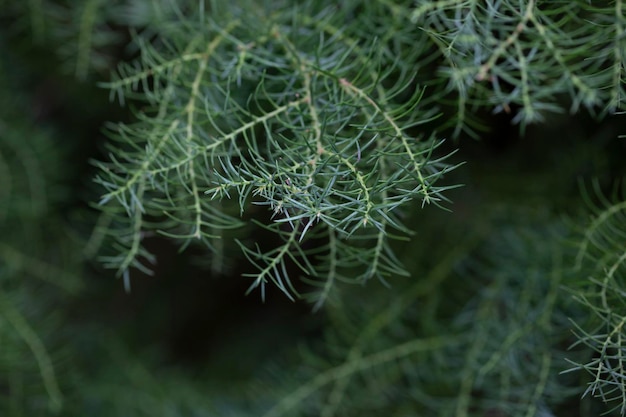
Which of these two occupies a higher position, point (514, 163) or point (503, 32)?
point (503, 32)

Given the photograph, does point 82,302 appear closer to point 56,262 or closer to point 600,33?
point 56,262

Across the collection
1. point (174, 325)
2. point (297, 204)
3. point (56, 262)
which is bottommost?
point (174, 325)

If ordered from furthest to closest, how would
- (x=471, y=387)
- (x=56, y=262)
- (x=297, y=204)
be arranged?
(x=56, y=262) → (x=471, y=387) → (x=297, y=204)

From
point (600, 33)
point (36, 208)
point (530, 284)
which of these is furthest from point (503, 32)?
point (36, 208)

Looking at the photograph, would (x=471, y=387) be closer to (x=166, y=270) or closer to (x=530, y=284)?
(x=530, y=284)

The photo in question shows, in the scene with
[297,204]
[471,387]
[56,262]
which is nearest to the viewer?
[297,204]

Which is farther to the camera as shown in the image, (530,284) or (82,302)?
(82,302)
